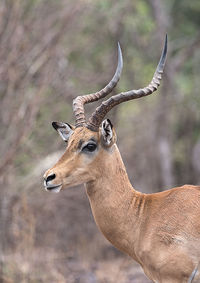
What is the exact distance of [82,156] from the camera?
689 cm

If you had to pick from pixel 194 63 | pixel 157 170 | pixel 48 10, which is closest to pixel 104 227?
pixel 48 10

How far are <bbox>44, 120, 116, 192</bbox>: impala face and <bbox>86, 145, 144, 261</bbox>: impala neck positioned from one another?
0.38 ft

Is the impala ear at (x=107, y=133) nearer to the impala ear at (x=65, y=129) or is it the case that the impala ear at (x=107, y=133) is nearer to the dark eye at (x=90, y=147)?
the dark eye at (x=90, y=147)

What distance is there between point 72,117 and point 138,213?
739 cm

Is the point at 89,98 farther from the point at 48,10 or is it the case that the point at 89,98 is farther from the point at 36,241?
the point at 48,10

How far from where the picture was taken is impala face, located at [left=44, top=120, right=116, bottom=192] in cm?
670

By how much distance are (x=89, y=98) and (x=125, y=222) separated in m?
1.57

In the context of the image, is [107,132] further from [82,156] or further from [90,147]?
[82,156]

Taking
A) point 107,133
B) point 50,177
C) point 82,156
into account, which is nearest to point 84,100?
point 107,133

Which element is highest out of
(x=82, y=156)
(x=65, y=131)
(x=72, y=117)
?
(x=72, y=117)

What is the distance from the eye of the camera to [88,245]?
1345 cm

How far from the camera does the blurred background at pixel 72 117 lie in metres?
10.7

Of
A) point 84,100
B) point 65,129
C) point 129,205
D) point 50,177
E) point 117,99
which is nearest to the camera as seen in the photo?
point 50,177

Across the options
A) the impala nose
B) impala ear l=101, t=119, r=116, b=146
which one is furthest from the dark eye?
the impala nose
